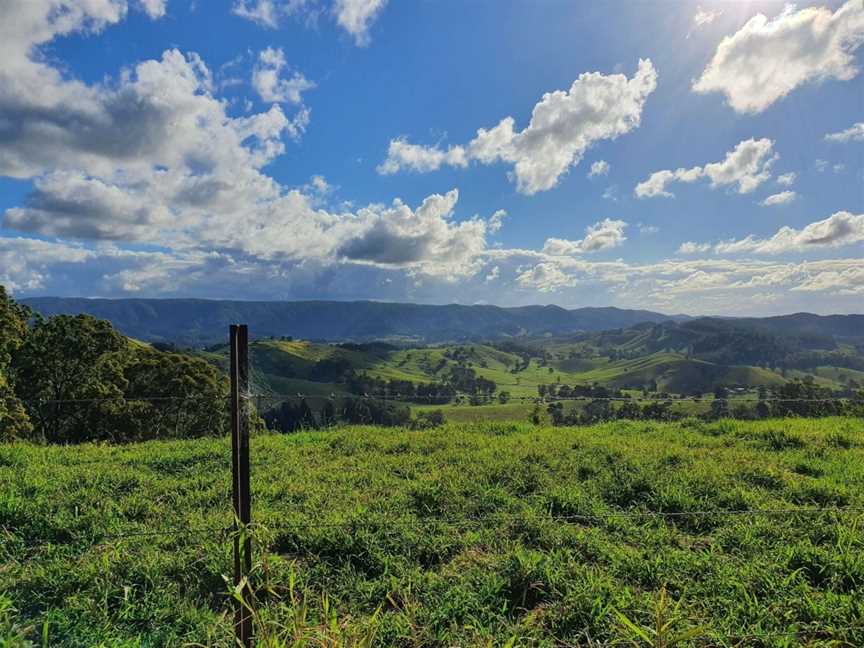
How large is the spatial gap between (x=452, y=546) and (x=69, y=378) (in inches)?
1280

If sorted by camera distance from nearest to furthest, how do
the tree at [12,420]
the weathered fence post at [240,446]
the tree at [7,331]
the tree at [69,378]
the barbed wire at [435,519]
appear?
the weathered fence post at [240,446], the barbed wire at [435,519], the tree at [12,420], the tree at [7,331], the tree at [69,378]

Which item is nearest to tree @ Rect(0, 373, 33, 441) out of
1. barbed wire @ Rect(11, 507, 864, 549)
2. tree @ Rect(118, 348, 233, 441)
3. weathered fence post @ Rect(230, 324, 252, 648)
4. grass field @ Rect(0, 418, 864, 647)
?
tree @ Rect(118, 348, 233, 441)

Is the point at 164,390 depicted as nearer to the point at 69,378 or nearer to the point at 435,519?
the point at 69,378

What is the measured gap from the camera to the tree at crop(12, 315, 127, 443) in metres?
26.8

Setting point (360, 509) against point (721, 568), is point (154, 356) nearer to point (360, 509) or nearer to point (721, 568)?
point (360, 509)

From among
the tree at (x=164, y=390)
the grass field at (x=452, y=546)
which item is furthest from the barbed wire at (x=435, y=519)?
the tree at (x=164, y=390)

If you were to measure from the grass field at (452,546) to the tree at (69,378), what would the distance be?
22.0m

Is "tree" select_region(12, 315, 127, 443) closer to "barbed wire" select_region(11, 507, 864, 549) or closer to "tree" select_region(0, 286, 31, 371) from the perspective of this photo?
"tree" select_region(0, 286, 31, 371)

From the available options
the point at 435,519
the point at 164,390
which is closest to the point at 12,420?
the point at 164,390

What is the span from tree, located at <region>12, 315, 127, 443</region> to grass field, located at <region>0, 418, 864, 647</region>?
21969 mm

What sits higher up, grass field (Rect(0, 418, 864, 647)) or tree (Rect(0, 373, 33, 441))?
grass field (Rect(0, 418, 864, 647))

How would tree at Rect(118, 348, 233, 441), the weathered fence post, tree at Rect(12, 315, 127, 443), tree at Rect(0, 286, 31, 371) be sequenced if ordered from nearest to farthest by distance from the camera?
the weathered fence post → tree at Rect(0, 286, 31, 371) → tree at Rect(12, 315, 127, 443) → tree at Rect(118, 348, 233, 441)

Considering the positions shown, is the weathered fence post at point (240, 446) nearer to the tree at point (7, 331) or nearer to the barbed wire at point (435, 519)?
the barbed wire at point (435, 519)

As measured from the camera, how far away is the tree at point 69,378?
88.0ft
